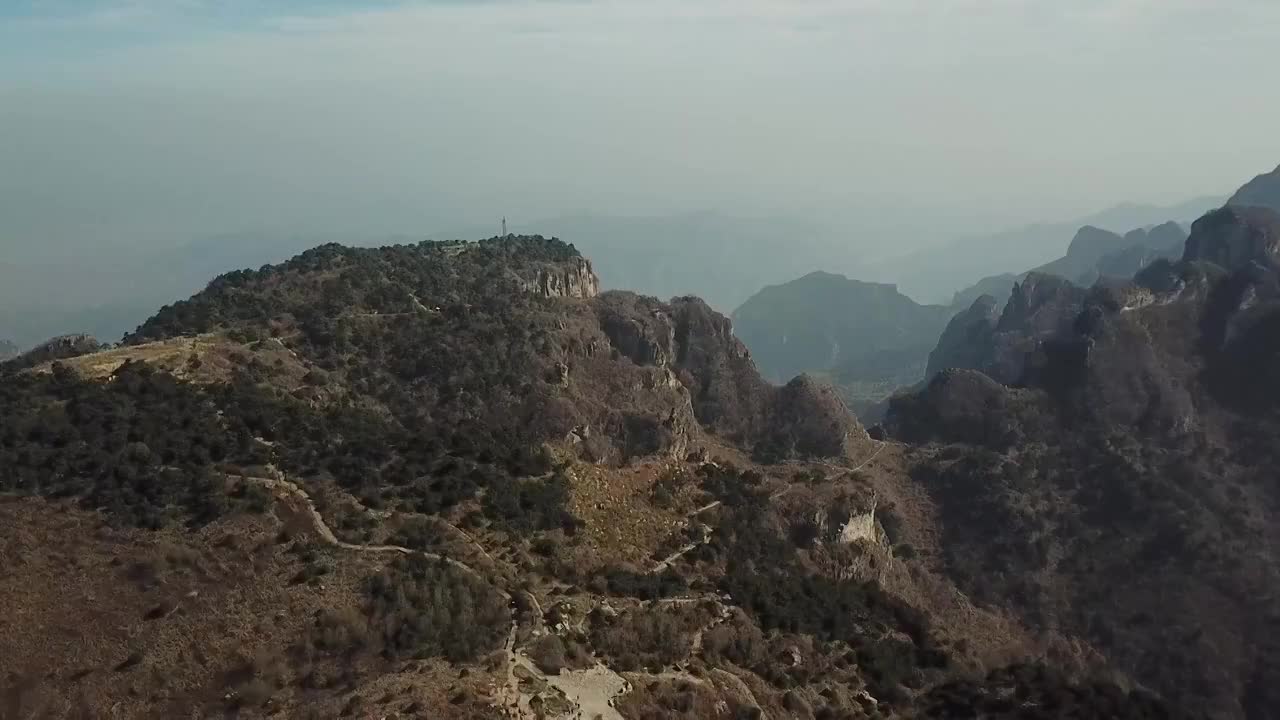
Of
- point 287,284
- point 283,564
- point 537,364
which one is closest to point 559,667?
point 283,564

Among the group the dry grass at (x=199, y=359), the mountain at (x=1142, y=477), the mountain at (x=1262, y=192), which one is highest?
the mountain at (x=1262, y=192)

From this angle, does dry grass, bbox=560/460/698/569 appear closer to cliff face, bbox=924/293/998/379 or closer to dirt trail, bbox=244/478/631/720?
dirt trail, bbox=244/478/631/720

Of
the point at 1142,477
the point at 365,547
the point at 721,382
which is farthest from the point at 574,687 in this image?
the point at 1142,477

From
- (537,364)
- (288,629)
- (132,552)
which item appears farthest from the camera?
(537,364)

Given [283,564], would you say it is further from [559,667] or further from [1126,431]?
[1126,431]

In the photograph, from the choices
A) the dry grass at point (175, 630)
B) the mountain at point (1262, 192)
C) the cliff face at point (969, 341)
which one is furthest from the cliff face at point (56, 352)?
the mountain at point (1262, 192)

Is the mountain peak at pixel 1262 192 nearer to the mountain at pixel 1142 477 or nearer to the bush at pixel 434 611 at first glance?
the mountain at pixel 1142 477

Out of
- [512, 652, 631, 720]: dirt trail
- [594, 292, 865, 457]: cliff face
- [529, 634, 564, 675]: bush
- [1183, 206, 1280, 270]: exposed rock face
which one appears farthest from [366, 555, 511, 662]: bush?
[1183, 206, 1280, 270]: exposed rock face
